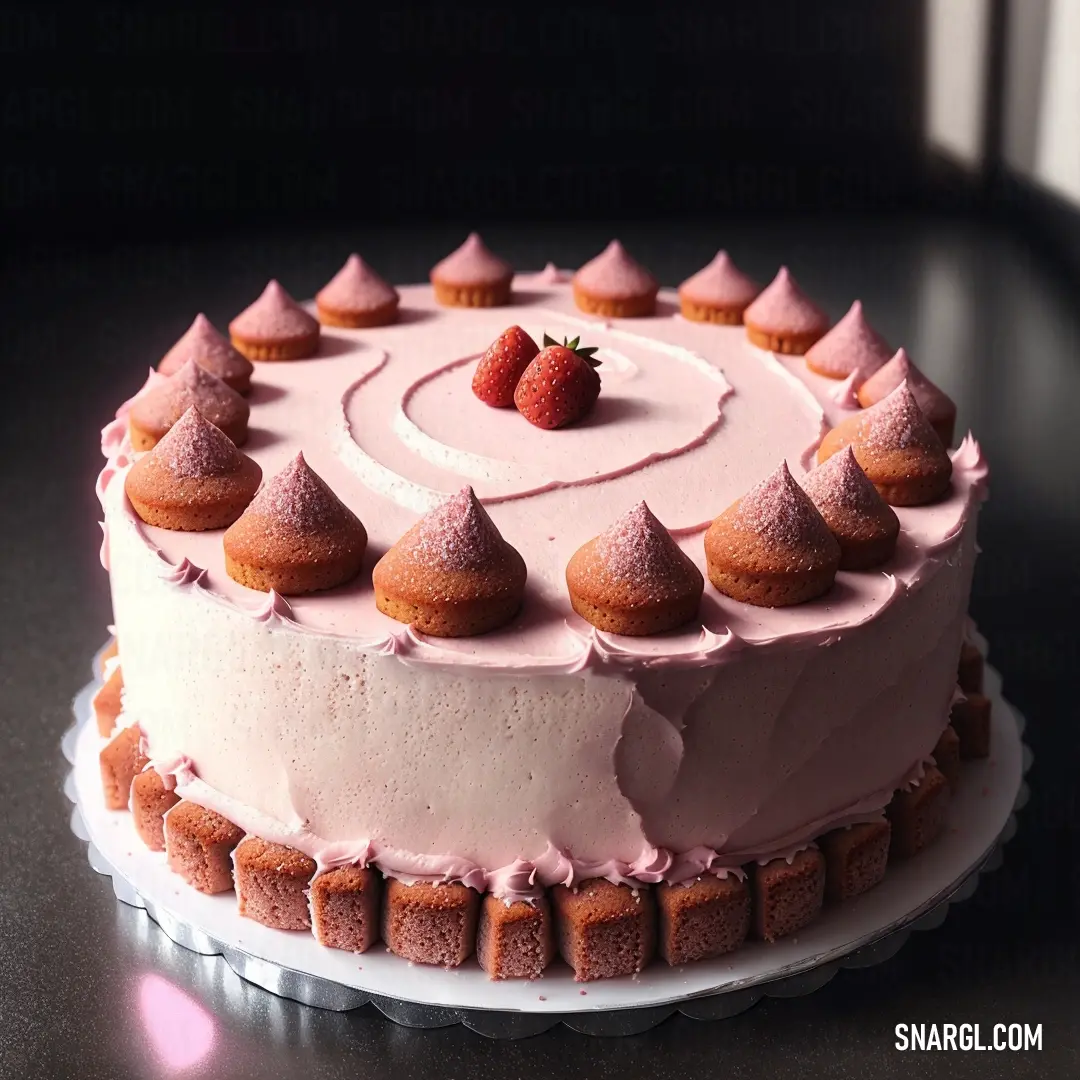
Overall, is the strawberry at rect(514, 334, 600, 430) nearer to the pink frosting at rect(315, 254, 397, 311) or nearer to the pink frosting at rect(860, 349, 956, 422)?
the pink frosting at rect(860, 349, 956, 422)

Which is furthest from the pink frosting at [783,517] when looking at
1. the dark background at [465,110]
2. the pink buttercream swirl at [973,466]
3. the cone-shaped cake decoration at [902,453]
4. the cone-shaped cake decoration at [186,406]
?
the dark background at [465,110]

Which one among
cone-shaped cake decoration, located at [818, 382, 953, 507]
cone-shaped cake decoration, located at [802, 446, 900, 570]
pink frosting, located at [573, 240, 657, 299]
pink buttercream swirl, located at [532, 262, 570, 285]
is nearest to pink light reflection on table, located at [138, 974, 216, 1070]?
cone-shaped cake decoration, located at [802, 446, 900, 570]

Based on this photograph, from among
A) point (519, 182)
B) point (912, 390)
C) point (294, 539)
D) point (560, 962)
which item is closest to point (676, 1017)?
point (560, 962)

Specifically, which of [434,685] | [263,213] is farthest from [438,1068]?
[263,213]

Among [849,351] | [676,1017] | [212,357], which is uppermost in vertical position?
[212,357]

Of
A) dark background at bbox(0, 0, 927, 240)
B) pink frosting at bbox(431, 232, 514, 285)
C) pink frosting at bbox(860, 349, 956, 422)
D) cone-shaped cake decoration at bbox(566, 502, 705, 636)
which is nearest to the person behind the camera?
cone-shaped cake decoration at bbox(566, 502, 705, 636)

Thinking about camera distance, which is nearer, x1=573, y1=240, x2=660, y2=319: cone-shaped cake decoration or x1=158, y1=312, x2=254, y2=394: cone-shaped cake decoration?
x1=158, y1=312, x2=254, y2=394: cone-shaped cake decoration

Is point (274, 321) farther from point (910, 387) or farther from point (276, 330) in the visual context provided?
point (910, 387)

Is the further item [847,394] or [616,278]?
[616,278]
